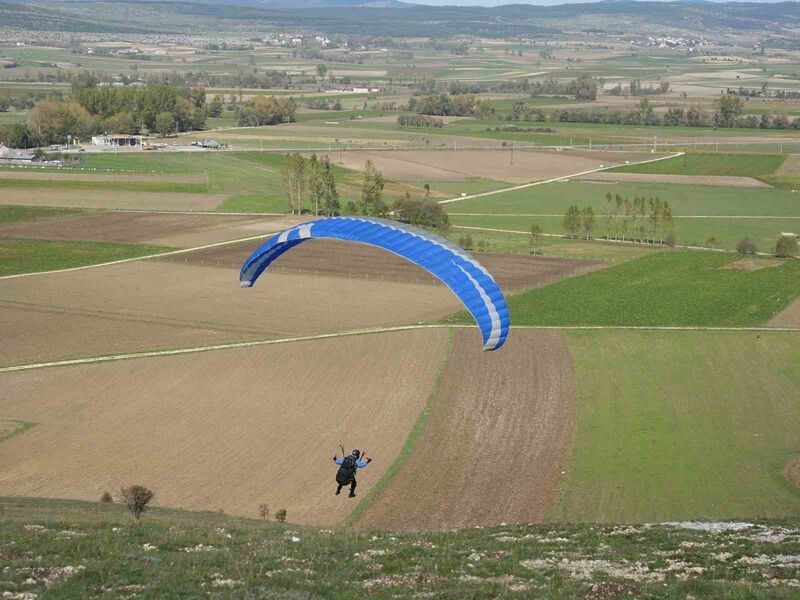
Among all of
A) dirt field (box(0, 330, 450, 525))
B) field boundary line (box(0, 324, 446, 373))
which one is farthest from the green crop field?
dirt field (box(0, 330, 450, 525))

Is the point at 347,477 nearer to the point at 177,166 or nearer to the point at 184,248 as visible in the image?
the point at 184,248

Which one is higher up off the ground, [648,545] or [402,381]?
[648,545]

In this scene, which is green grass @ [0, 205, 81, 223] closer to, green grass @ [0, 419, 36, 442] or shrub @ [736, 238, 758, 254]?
shrub @ [736, 238, 758, 254]

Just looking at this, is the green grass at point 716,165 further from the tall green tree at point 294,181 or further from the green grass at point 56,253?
the green grass at point 56,253

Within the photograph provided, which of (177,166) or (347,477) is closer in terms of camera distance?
(347,477)

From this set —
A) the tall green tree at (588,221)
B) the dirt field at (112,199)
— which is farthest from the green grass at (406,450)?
the dirt field at (112,199)

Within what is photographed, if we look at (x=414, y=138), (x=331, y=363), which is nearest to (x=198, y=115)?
(x=414, y=138)

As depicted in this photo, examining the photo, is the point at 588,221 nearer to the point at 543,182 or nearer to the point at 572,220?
the point at 572,220

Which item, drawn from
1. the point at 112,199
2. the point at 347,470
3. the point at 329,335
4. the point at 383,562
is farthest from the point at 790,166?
the point at 383,562
